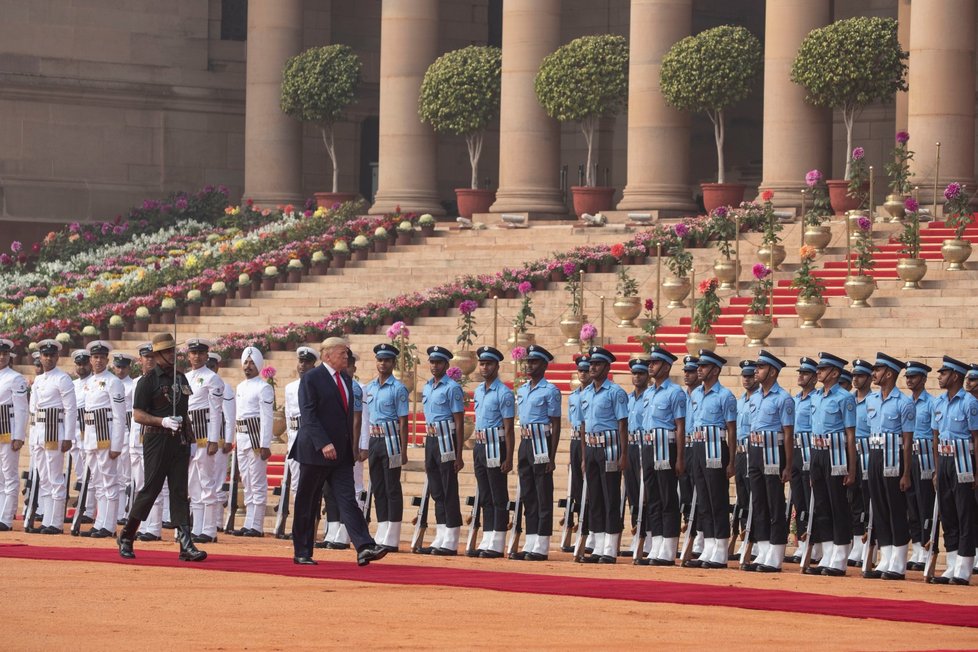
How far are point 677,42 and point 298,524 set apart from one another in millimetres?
21307

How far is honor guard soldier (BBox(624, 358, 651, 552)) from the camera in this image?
A: 19.7 m

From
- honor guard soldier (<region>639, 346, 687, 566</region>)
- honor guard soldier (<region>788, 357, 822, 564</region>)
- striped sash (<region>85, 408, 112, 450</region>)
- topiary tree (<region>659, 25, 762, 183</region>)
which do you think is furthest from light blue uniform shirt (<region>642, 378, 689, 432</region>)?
topiary tree (<region>659, 25, 762, 183</region>)

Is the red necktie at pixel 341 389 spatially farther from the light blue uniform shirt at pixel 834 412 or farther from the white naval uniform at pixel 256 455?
the white naval uniform at pixel 256 455

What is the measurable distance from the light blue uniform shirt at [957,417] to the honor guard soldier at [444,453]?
4524 millimetres

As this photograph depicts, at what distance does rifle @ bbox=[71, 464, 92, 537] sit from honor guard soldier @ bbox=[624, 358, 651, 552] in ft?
19.6

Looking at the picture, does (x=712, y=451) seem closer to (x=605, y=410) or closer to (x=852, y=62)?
(x=605, y=410)

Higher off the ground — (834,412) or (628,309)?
(628,309)

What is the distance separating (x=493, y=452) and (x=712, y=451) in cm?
216

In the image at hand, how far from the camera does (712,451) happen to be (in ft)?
63.1

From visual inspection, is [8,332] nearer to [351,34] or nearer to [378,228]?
[378,228]

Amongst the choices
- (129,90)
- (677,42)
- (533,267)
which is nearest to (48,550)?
(533,267)

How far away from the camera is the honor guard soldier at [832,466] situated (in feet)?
61.2

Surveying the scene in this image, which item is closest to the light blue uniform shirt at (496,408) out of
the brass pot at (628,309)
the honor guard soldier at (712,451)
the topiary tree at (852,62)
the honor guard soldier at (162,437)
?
the honor guard soldier at (712,451)

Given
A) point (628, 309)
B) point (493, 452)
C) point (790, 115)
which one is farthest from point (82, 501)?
point (790, 115)
